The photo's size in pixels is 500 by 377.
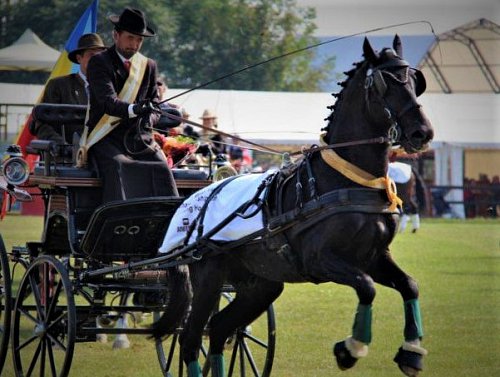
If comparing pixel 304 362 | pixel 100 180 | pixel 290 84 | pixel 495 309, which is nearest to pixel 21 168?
pixel 100 180

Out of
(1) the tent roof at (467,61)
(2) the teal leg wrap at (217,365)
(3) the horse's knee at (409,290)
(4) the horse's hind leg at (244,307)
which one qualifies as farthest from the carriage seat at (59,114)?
(1) the tent roof at (467,61)

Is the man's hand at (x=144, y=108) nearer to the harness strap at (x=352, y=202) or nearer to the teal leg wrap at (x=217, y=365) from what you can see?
the harness strap at (x=352, y=202)

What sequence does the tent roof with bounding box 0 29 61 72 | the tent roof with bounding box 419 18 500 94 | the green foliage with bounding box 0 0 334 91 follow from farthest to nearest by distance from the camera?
the tent roof with bounding box 419 18 500 94 < the tent roof with bounding box 0 29 61 72 < the green foliage with bounding box 0 0 334 91

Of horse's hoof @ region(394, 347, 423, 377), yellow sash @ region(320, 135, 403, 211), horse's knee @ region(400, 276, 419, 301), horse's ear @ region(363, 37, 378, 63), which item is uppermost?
horse's ear @ region(363, 37, 378, 63)

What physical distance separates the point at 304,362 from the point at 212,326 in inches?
63.3

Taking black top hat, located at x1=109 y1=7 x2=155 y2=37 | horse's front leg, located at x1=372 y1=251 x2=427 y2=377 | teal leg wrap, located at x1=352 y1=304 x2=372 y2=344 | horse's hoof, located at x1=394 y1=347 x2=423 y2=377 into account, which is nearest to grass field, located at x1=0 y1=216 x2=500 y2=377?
horse's front leg, located at x1=372 y1=251 x2=427 y2=377

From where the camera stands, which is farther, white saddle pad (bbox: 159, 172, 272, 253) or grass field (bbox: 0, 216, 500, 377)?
grass field (bbox: 0, 216, 500, 377)

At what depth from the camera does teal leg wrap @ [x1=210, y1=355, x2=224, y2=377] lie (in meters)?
6.45

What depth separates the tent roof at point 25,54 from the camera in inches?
788

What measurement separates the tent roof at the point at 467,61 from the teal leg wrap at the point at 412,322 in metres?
13.3

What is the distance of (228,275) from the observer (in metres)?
6.62

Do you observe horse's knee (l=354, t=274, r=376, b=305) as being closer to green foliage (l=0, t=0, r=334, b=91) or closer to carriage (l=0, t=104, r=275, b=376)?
carriage (l=0, t=104, r=275, b=376)

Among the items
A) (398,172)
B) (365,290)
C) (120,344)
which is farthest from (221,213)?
(398,172)

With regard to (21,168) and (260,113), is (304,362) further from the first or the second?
(260,113)
